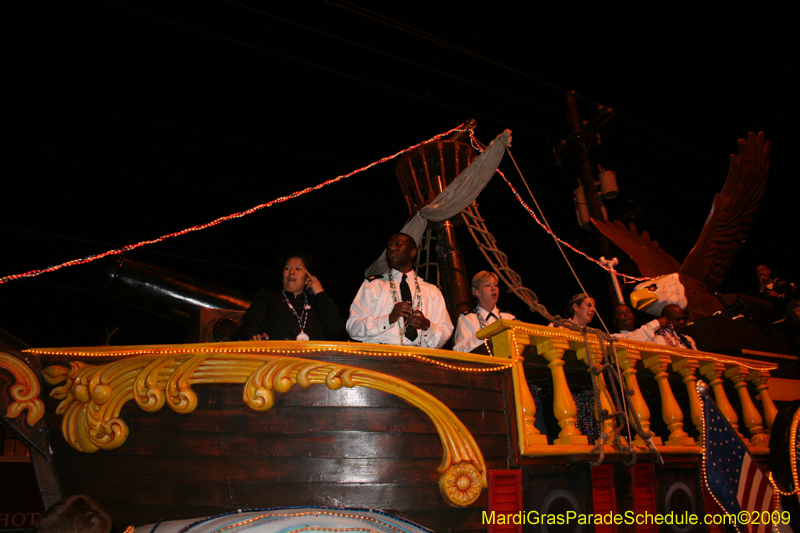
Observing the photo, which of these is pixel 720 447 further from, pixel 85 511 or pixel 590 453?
pixel 85 511

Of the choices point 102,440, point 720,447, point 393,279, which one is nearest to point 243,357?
point 102,440

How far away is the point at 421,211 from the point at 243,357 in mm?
3103

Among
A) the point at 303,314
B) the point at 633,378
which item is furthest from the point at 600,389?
the point at 303,314

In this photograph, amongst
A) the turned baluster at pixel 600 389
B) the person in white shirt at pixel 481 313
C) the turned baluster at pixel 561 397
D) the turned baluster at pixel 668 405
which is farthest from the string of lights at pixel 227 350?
the turned baluster at pixel 668 405

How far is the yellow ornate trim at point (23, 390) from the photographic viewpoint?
226 cm

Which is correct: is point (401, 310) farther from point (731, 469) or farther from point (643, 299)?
point (643, 299)

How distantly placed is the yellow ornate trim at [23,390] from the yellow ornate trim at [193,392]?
2.6 inches

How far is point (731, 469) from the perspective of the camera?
307 cm

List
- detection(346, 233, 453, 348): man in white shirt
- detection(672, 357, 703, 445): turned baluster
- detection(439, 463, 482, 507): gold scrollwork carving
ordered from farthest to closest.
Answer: detection(672, 357, 703, 445): turned baluster < detection(346, 233, 453, 348): man in white shirt < detection(439, 463, 482, 507): gold scrollwork carving

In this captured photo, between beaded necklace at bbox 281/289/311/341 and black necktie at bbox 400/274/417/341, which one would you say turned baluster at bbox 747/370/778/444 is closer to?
black necktie at bbox 400/274/417/341

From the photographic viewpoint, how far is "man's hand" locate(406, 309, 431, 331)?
9.62 feet

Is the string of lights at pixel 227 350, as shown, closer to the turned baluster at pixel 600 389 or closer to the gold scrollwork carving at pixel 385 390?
the gold scrollwork carving at pixel 385 390

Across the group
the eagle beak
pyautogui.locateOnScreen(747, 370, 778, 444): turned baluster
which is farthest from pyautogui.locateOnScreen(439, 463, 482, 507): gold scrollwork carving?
the eagle beak

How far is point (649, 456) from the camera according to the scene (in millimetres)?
3000
